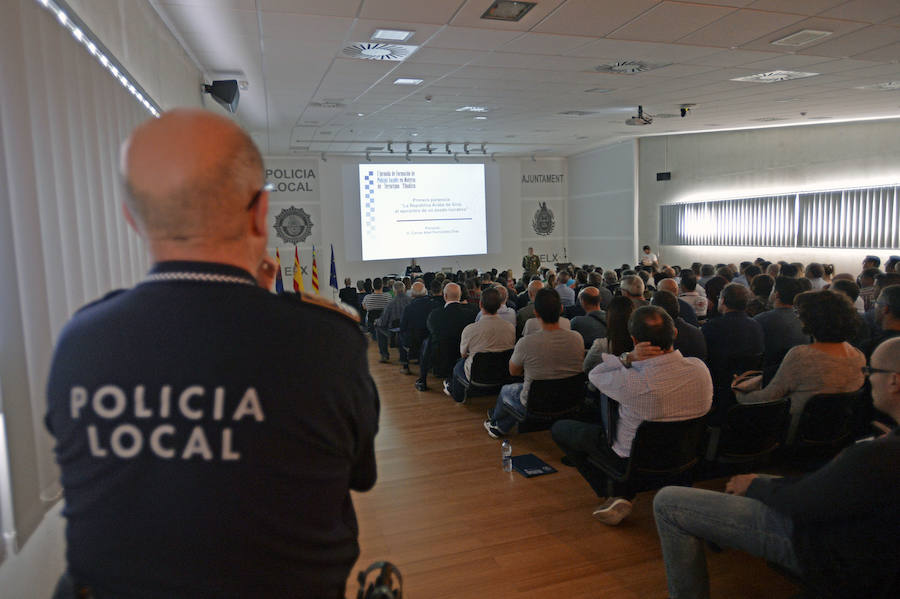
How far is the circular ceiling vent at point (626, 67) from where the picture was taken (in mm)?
6668

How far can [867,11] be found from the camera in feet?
15.8

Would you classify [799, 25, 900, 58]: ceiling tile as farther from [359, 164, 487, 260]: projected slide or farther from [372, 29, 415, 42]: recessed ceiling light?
[359, 164, 487, 260]: projected slide

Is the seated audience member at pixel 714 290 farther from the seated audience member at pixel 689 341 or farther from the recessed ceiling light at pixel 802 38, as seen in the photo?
the recessed ceiling light at pixel 802 38

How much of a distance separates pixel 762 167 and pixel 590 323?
911cm

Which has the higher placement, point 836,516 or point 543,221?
point 543,221

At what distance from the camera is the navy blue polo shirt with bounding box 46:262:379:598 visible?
0.92m

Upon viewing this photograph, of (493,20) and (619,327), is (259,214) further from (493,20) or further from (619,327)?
(493,20)

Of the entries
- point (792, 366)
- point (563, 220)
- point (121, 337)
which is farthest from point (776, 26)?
point (563, 220)

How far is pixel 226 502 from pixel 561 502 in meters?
3.01

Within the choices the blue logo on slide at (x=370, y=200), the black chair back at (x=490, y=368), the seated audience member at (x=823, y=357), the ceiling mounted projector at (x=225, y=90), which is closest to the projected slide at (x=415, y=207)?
the blue logo on slide at (x=370, y=200)

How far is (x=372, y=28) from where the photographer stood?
5.22 m

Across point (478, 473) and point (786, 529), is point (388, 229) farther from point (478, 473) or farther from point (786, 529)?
point (786, 529)

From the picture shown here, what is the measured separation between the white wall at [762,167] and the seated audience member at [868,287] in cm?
434

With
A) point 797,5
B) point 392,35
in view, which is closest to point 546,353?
point 392,35
